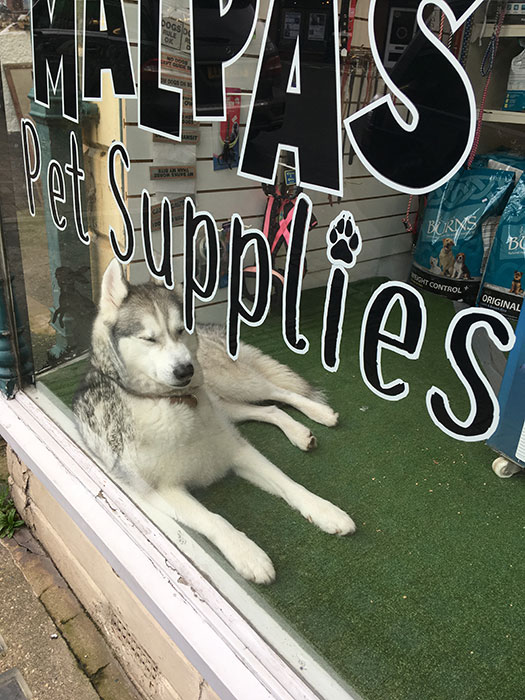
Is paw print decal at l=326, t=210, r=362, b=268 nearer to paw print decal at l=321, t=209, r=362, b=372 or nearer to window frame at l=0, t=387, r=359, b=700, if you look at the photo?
paw print decal at l=321, t=209, r=362, b=372

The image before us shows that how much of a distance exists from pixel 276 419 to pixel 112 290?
557 millimetres

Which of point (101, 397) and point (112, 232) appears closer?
point (112, 232)

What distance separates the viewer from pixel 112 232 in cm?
151

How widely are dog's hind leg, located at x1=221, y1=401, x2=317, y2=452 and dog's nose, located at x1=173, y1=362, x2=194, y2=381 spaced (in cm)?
15

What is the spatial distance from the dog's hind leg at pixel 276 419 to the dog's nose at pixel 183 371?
0.50 feet

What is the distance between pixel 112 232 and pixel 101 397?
49 cm

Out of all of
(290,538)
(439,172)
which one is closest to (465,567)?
(290,538)

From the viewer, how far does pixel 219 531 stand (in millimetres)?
1334

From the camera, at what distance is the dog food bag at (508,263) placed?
3.04ft

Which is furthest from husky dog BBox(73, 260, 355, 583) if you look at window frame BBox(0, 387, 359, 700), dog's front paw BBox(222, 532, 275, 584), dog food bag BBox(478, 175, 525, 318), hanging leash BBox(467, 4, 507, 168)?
hanging leash BBox(467, 4, 507, 168)

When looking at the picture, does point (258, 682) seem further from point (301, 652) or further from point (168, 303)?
point (168, 303)

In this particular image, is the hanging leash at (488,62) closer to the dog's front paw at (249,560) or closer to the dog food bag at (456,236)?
the dog food bag at (456,236)

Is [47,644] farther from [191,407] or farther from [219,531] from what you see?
[191,407]

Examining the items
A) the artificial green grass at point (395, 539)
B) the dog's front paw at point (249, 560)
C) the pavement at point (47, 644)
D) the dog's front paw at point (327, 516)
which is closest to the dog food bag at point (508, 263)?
the artificial green grass at point (395, 539)
